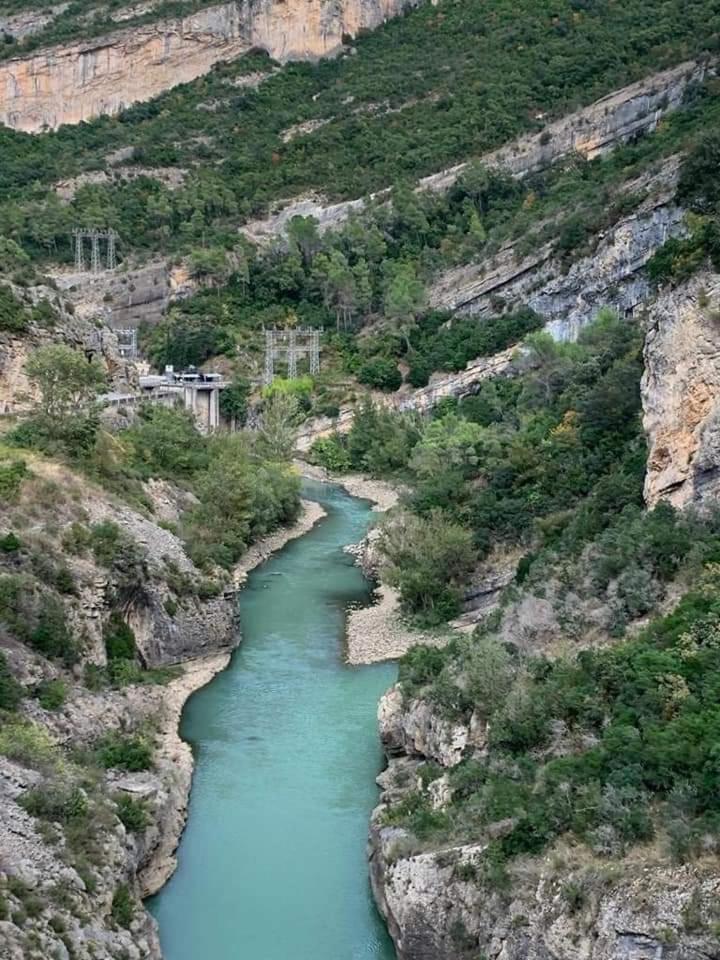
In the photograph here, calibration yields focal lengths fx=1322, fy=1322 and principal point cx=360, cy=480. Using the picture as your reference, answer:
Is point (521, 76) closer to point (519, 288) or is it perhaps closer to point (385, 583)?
point (519, 288)

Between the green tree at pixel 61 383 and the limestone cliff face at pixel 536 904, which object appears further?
the green tree at pixel 61 383

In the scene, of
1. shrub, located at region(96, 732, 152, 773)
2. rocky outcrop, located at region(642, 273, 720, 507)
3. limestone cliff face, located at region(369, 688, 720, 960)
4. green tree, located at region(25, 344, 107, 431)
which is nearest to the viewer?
limestone cliff face, located at region(369, 688, 720, 960)

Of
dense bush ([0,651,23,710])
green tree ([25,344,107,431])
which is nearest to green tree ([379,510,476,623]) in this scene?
green tree ([25,344,107,431])

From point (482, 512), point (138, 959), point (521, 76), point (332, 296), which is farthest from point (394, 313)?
point (138, 959)

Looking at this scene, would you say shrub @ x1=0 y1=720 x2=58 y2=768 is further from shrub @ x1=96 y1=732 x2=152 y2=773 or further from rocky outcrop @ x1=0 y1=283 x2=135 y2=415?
rocky outcrop @ x1=0 y1=283 x2=135 y2=415

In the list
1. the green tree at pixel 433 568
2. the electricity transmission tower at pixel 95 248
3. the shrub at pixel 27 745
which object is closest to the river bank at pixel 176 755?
the shrub at pixel 27 745

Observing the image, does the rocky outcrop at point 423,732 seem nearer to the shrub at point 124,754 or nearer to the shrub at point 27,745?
the shrub at point 124,754
